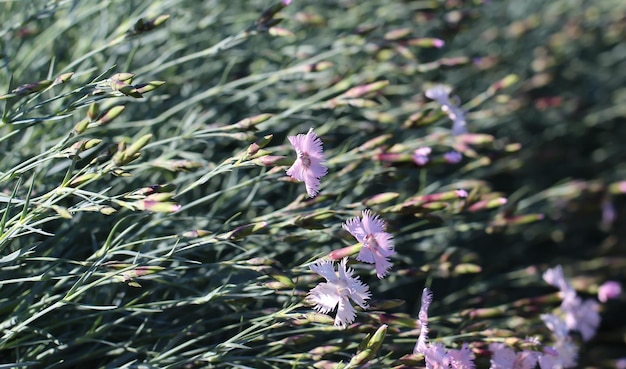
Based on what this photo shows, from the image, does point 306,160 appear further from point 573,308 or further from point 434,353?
point 573,308

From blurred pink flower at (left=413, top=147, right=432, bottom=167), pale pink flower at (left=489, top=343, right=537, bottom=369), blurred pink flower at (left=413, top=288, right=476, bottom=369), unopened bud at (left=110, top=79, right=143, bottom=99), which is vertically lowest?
pale pink flower at (left=489, top=343, right=537, bottom=369)

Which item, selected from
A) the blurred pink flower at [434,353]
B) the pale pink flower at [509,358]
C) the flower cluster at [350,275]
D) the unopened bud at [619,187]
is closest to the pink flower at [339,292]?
the flower cluster at [350,275]

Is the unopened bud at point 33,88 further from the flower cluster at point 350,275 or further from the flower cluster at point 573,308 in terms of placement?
the flower cluster at point 573,308

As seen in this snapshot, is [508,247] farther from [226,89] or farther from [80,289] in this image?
[80,289]

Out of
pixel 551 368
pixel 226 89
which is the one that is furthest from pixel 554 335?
pixel 226 89

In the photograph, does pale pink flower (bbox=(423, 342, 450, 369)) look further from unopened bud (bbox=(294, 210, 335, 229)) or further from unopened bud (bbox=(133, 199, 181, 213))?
unopened bud (bbox=(133, 199, 181, 213))

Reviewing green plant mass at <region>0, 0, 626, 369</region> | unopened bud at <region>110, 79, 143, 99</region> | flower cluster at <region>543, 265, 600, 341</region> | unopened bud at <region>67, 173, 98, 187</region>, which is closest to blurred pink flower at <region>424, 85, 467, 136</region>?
green plant mass at <region>0, 0, 626, 369</region>
